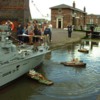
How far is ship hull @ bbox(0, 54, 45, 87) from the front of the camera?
11.1 metres

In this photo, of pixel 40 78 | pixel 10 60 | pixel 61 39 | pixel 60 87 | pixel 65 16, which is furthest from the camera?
pixel 65 16

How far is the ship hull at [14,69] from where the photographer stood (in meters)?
11.1

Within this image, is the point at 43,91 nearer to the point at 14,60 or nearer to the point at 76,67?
the point at 14,60

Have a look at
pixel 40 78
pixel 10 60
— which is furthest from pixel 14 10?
pixel 10 60

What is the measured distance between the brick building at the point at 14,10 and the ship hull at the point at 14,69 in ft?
36.0

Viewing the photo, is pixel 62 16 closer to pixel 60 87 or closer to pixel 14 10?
pixel 14 10

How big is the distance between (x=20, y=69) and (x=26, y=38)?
372cm

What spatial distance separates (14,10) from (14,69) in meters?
13.5

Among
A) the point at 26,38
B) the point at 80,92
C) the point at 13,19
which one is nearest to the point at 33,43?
the point at 26,38

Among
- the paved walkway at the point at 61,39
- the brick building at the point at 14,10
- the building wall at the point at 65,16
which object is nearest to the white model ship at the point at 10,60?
the brick building at the point at 14,10

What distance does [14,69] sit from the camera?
1188 centimetres

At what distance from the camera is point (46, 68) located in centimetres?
1600

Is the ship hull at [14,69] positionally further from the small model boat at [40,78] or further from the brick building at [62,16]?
the brick building at [62,16]

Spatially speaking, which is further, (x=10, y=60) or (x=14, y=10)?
(x=14, y=10)
